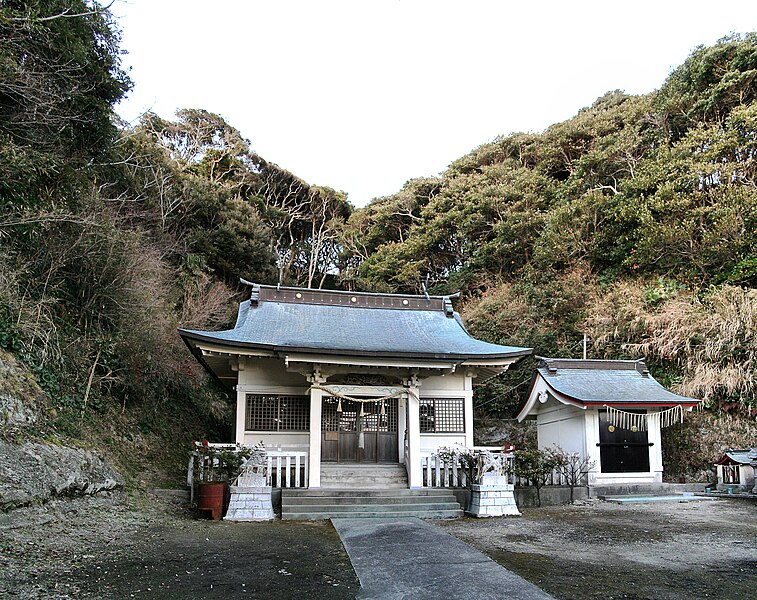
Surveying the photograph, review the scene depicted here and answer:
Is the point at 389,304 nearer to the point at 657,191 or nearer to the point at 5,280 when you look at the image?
the point at 5,280

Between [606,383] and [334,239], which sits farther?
[334,239]

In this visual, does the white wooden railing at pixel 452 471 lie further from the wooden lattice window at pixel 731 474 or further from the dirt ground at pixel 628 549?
the wooden lattice window at pixel 731 474

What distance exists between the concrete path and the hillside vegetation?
469 cm

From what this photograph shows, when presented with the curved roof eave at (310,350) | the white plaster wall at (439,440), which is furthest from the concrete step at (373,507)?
the curved roof eave at (310,350)

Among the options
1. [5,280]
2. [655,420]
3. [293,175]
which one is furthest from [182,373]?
[293,175]

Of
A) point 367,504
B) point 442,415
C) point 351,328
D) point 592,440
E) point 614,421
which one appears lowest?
point 367,504

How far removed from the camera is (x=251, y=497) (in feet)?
29.3

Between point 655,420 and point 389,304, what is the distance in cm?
720

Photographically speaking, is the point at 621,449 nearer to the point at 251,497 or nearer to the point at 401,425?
the point at 401,425

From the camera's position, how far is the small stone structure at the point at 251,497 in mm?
8812

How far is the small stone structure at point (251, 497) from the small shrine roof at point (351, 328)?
2302mm

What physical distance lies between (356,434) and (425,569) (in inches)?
291

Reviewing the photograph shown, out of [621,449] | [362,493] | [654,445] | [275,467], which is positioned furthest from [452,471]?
[654,445]

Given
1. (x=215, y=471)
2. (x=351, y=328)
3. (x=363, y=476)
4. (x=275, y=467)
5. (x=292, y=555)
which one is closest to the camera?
(x=292, y=555)
